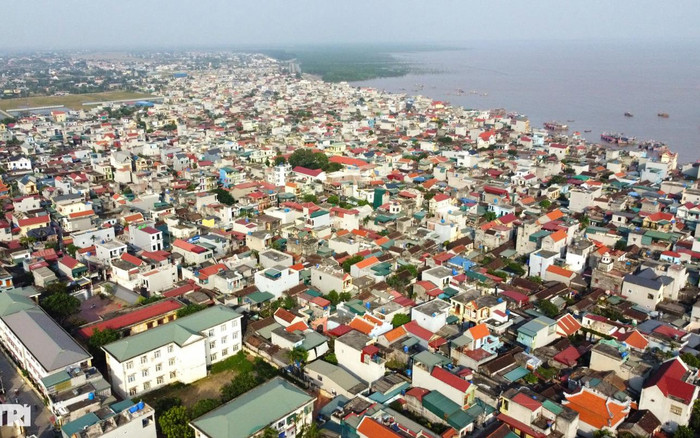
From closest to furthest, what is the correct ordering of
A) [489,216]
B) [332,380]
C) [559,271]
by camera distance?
[332,380]
[559,271]
[489,216]

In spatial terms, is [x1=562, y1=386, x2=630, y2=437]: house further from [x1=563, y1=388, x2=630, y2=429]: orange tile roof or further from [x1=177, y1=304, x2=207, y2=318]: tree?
[x1=177, y1=304, x2=207, y2=318]: tree

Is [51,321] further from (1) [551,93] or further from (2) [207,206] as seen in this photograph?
(1) [551,93]

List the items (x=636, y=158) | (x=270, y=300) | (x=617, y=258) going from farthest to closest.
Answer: (x=636, y=158), (x=617, y=258), (x=270, y=300)

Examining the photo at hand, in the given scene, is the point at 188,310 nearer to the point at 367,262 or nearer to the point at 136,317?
the point at 136,317

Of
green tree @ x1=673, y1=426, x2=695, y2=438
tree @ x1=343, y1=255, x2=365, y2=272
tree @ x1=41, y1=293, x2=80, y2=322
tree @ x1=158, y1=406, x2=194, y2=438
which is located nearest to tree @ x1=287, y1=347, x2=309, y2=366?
tree @ x1=158, y1=406, x2=194, y2=438

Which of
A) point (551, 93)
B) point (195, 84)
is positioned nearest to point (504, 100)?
point (551, 93)

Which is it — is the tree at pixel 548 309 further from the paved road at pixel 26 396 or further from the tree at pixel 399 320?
the paved road at pixel 26 396

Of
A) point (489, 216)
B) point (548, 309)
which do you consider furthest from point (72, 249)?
point (489, 216)

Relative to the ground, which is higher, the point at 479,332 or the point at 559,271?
the point at 479,332
